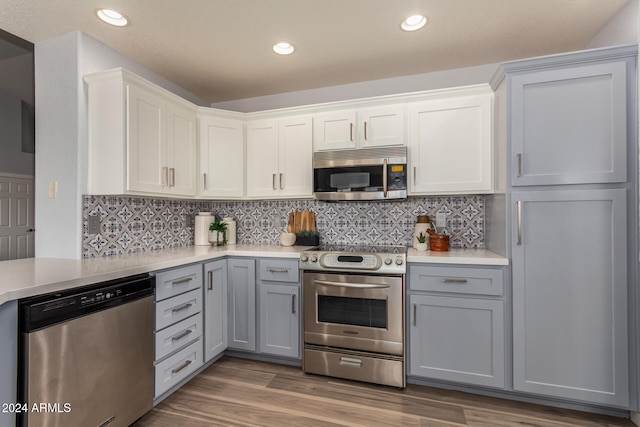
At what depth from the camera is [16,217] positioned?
2.17m

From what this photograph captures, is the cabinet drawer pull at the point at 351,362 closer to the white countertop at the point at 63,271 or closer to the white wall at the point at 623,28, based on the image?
the white countertop at the point at 63,271

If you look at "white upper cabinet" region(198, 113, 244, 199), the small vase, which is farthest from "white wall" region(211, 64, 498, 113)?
the small vase

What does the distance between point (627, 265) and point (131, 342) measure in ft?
9.43

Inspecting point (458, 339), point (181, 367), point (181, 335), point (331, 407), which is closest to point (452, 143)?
point (458, 339)

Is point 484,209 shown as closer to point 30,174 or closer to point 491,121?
point 491,121

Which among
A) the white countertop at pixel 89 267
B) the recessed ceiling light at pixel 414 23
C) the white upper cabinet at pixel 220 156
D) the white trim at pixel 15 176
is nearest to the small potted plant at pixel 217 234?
the white upper cabinet at pixel 220 156

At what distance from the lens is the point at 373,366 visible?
2.27 metres

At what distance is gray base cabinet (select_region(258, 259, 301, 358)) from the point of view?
2516 mm

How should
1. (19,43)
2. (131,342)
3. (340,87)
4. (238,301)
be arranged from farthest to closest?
(340,87) < (238,301) < (19,43) < (131,342)

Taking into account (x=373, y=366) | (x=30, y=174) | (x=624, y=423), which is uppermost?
(x=30, y=174)

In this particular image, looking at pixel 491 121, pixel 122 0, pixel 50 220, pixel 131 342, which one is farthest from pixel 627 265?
pixel 50 220

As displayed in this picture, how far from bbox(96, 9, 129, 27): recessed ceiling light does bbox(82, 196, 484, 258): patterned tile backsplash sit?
3.86 feet

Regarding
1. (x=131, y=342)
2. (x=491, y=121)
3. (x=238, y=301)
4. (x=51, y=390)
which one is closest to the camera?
→ (x=51, y=390)

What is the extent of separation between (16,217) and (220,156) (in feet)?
4.95
